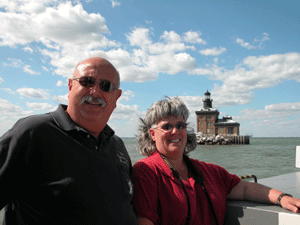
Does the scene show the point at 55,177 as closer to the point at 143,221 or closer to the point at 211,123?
the point at 143,221

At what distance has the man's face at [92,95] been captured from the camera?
175 centimetres

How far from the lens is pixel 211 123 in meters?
70.0

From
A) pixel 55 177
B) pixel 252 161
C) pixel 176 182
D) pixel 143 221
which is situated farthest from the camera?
pixel 252 161

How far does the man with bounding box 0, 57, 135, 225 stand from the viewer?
140 cm

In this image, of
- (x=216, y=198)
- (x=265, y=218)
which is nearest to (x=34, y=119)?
(x=216, y=198)

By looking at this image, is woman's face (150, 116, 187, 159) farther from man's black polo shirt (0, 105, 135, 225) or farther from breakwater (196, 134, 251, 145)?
breakwater (196, 134, 251, 145)

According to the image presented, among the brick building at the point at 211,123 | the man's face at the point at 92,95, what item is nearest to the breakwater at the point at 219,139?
the brick building at the point at 211,123

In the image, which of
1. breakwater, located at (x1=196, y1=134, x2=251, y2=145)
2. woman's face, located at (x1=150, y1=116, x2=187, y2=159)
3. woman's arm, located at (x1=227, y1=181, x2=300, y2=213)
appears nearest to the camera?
woman's arm, located at (x1=227, y1=181, x2=300, y2=213)

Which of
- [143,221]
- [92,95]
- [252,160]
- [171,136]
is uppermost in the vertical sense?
[92,95]

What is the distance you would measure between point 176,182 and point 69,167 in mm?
1082

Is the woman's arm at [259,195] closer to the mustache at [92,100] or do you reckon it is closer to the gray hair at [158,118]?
the gray hair at [158,118]

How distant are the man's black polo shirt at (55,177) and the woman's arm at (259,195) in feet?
4.68

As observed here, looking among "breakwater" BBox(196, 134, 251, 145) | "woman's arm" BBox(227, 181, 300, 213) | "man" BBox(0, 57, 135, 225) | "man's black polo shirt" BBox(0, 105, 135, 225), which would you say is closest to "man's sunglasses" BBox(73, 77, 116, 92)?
"man" BBox(0, 57, 135, 225)

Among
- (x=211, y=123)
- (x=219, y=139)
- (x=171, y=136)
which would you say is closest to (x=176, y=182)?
(x=171, y=136)
